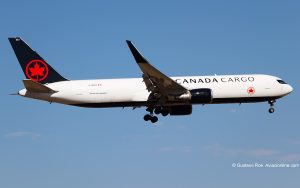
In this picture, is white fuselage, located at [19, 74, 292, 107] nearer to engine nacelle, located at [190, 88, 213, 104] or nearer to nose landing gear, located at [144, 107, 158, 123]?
engine nacelle, located at [190, 88, 213, 104]

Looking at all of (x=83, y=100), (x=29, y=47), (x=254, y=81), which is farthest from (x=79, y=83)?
(x=254, y=81)

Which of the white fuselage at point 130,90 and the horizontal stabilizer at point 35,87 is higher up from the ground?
the white fuselage at point 130,90

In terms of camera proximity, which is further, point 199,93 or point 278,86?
point 278,86

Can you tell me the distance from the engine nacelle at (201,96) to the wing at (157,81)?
38.6 inches

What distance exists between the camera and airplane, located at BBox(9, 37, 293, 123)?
55281 mm

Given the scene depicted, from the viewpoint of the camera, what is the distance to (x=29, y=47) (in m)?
59.6

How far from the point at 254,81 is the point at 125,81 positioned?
44.0ft

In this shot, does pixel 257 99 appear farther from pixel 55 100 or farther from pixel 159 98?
pixel 55 100

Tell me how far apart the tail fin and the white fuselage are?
1.25 metres

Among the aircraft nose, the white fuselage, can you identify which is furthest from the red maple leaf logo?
the aircraft nose

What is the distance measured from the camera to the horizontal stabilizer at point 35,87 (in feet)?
175

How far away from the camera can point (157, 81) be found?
54562 mm

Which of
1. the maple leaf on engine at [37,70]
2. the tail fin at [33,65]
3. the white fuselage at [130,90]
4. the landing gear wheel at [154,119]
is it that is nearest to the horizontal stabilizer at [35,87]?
the white fuselage at [130,90]

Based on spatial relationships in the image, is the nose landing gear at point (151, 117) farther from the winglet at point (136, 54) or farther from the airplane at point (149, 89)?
the winglet at point (136, 54)
